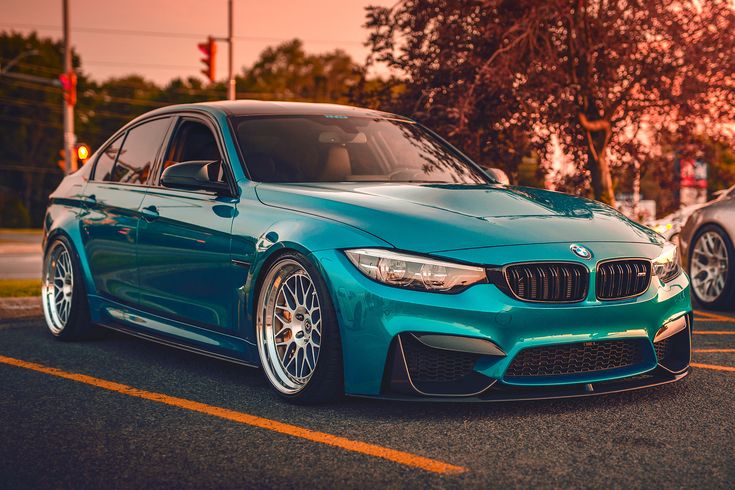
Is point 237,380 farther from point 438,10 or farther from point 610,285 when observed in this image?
point 438,10

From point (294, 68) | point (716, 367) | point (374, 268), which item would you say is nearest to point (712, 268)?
point (716, 367)

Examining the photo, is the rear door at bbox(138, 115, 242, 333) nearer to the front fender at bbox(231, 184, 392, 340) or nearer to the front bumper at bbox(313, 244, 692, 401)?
the front fender at bbox(231, 184, 392, 340)

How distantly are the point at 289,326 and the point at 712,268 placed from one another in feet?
17.6

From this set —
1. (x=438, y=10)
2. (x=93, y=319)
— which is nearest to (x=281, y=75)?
(x=438, y=10)

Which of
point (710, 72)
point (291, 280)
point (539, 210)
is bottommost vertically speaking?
point (291, 280)

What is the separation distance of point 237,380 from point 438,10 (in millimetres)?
10148

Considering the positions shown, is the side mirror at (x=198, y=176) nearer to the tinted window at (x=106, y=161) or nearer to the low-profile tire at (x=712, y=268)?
the tinted window at (x=106, y=161)

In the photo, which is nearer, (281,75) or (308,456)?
(308,456)

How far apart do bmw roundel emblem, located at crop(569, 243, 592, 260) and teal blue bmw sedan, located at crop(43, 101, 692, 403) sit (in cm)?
1

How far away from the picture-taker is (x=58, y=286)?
7.86m

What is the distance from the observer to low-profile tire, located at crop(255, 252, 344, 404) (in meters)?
4.93

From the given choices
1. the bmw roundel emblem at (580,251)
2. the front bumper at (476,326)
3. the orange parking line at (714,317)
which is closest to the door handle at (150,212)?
the front bumper at (476,326)

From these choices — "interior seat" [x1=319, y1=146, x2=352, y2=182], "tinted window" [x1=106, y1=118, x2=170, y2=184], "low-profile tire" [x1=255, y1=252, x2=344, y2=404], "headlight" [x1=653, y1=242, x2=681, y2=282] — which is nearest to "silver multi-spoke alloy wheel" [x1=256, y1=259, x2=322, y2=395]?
"low-profile tire" [x1=255, y1=252, x2=344, y2=404]

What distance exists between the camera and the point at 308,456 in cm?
422
